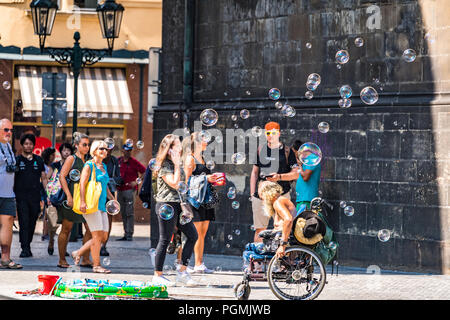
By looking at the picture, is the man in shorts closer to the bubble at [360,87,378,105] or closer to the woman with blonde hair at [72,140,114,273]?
the bubble at [360,87,378,105]

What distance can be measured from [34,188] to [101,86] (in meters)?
9.23

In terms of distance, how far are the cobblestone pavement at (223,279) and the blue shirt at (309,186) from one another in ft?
3.34

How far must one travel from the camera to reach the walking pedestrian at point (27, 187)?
1317 centimetres

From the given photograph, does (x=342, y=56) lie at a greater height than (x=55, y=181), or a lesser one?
greater

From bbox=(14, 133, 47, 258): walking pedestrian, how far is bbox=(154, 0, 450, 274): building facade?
2555 millimetres

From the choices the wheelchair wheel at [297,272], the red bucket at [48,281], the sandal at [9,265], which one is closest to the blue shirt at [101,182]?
the sandal at [9,265]

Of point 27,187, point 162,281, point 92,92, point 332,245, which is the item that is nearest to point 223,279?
point 162,281

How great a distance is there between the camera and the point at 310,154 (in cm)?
1125

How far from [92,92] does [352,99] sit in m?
10.5

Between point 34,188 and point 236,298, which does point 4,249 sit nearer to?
point 34,188

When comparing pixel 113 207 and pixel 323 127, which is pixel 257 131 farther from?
pixel 113 207

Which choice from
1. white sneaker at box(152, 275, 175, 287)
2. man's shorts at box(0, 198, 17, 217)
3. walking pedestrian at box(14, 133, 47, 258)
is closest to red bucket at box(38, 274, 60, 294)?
white sneaker at box(152, 275, 175, 287)
